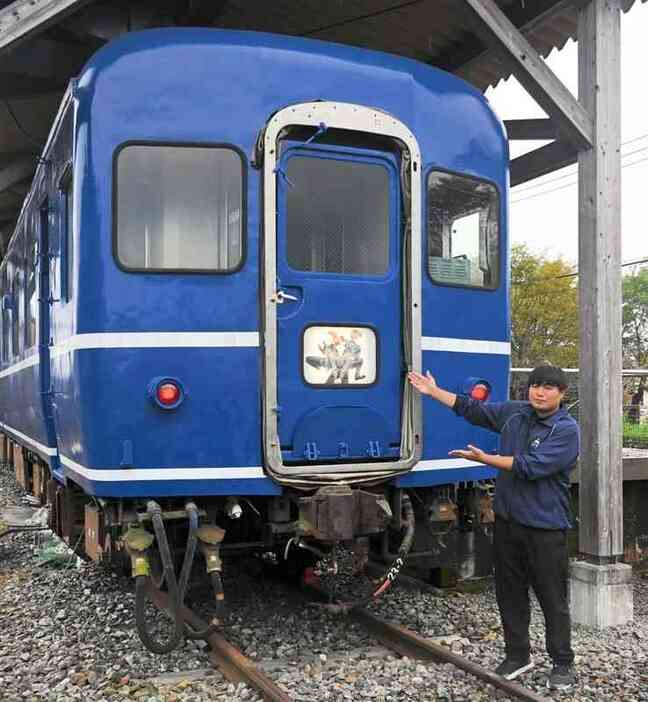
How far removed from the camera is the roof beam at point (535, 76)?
19.7ft

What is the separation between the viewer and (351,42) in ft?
28.5

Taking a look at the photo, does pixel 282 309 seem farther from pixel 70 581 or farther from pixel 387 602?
pixel 70 581

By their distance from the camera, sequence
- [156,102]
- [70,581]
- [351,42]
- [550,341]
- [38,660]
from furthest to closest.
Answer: [550,341]
[351,42]
[70,581]
[38,660]
[156,102]

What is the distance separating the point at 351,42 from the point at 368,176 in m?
4.24

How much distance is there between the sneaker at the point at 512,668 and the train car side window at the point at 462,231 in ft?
7.34

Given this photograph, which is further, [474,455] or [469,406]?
[469,406]

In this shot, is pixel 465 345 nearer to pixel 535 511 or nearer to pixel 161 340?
pixel 535 511

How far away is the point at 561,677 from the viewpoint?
452 cm

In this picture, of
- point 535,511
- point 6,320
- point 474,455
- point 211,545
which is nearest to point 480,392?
point 474,455

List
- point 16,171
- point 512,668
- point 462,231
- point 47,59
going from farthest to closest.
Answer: point 16,171 → point 47,59 → point 462,231 → point 512,668

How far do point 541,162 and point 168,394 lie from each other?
466cm

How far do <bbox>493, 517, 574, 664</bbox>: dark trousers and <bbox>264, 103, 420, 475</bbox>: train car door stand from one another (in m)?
0.73

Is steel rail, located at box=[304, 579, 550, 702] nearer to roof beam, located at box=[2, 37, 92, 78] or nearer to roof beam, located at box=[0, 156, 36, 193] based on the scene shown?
roof beam, located at box=[2, 37, 92, 78]

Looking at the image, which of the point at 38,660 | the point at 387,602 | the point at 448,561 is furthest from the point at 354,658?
the point at 448,561
